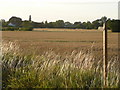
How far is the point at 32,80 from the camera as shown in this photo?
5.40 m

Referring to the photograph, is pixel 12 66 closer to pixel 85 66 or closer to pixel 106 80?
pixel 85 66

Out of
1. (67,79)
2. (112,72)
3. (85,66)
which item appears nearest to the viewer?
(67,79)

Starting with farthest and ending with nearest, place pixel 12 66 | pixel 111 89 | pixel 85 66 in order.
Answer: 1. pixel 12 66
2. pixel 85 66
3. pixel 111 89

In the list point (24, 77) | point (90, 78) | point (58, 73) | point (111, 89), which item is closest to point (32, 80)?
point (24, 77)

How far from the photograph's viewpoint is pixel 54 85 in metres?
5.12

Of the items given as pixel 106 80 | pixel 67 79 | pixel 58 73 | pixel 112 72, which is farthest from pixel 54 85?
pixel 112 72

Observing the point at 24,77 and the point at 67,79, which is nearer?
the point at 67,79

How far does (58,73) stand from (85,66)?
770mm

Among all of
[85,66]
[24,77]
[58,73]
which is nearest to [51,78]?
[58,73]

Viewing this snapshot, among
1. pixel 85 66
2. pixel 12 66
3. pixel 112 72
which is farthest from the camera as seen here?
pixel 12 66

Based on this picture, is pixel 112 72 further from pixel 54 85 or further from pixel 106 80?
pixel 54 85

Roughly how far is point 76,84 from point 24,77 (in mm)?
1371

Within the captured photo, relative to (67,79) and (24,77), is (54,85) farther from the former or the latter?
(24,77)

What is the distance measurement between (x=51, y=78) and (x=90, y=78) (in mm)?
907
